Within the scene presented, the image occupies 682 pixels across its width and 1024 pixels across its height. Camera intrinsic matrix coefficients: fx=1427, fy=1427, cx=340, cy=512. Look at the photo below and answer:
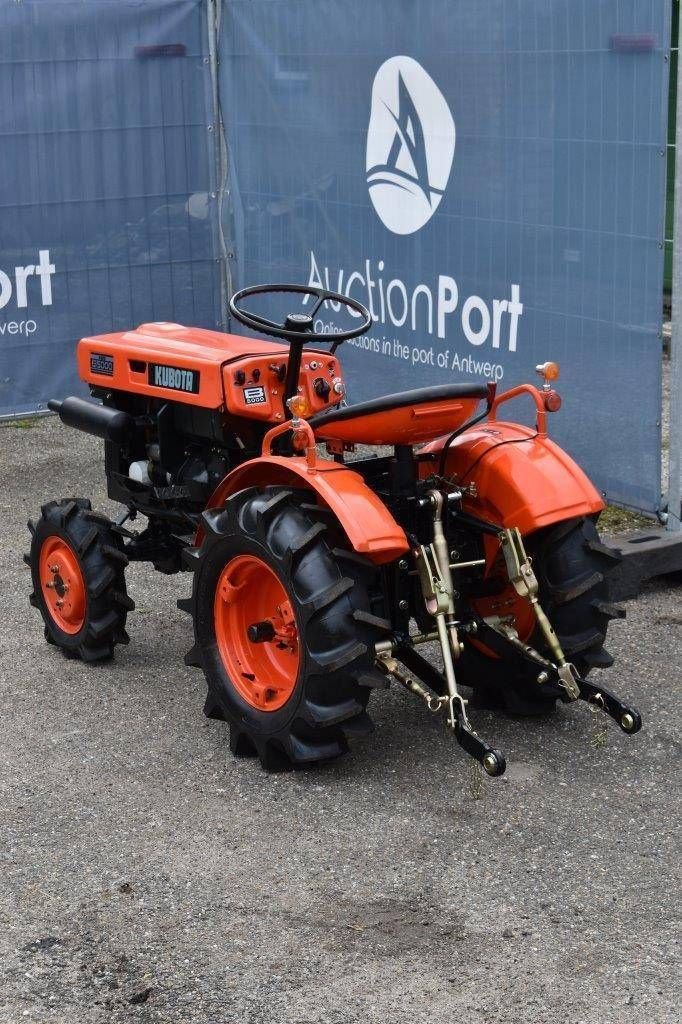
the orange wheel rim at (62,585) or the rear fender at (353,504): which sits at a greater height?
the rear fender at (353,504)

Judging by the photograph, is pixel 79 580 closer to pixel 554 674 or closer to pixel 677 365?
pixel 554 674

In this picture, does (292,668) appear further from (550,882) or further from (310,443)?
(550,882)

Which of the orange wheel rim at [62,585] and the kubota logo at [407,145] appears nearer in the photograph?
the orange wheel rim at [62,585]

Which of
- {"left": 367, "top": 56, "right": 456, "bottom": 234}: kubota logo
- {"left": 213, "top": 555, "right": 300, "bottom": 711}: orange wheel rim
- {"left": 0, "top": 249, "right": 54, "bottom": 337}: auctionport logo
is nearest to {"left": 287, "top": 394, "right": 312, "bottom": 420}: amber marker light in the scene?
{"left": 213, "top": 555, "right": 300, "bottom": 711}: orange wheel rim

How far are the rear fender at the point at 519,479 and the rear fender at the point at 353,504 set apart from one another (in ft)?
1.41

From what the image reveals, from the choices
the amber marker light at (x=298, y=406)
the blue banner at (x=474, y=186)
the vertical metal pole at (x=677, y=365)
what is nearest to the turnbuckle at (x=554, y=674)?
the amber marker light at (x=298, y=406)

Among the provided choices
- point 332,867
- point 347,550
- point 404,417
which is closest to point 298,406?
point 404,417

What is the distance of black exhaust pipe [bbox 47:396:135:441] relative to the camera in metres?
5.23

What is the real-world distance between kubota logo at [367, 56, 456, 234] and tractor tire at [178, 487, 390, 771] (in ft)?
11.4

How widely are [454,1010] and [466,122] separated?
499 cm

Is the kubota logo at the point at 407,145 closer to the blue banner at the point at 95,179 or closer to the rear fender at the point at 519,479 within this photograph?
the blue banner at the point at 95,179

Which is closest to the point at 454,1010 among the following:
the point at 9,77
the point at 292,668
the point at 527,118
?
the point at 292,668

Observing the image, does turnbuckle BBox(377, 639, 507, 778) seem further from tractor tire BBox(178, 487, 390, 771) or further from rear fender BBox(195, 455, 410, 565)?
rear fender BBox(195, 455, 410, 565)

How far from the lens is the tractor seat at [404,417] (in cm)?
412
